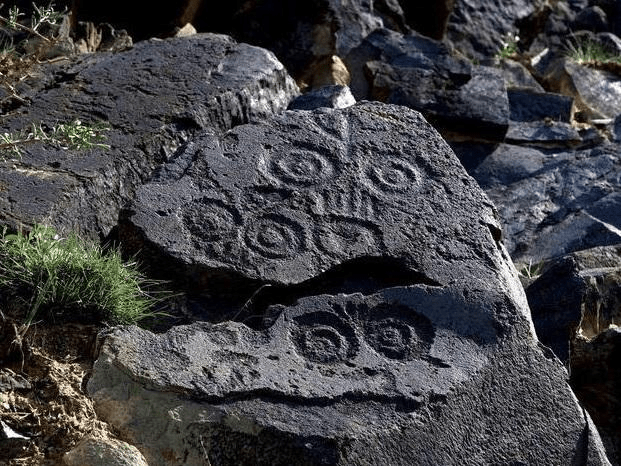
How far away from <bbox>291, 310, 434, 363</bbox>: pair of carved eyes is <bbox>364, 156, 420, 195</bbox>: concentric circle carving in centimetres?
64

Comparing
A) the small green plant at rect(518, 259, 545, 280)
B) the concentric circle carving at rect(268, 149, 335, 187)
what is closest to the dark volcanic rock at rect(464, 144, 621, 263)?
the small green plant at rect(518, 259, 545, 280)

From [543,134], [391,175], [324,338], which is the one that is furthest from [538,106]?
[324,338]

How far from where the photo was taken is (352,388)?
3.64 metres

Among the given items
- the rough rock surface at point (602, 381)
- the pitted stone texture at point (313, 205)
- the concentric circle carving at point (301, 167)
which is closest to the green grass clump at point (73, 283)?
the pitted stone texture at point (313, 205)

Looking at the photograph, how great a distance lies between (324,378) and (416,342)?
1.17ft

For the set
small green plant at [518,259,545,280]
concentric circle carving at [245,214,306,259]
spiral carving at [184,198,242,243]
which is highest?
concentric circle carving at [245,214,306,259]

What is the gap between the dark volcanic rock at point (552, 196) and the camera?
6.12 meters

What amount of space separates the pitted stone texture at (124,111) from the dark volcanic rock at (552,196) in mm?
1386

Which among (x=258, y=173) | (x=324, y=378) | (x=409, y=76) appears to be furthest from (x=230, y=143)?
(x=409, y=76)

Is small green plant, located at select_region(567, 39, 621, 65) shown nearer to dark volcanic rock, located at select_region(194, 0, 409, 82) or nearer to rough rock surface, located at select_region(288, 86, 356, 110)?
dark volcanic rock, located at select_region(194, 0, 409, 82)

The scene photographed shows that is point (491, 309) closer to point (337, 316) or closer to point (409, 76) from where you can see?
point (337, 316)

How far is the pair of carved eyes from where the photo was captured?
12.6 ft

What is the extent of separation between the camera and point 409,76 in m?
6.98

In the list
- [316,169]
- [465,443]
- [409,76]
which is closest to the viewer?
[465,443]
